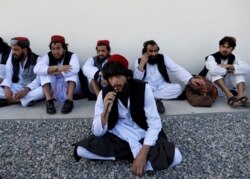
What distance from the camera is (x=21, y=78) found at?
5035mm

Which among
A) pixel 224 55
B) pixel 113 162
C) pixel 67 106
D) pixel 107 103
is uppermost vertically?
pixel 224 55

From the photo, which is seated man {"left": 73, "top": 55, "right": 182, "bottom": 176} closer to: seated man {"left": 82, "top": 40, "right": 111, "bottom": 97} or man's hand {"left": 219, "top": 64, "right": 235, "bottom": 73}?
seated man {"left": 82, "top": 40, "right": 111, "bottom": 97}

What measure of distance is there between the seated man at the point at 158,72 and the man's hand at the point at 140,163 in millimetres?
1838

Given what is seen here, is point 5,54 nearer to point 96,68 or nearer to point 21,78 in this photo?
point 21,78

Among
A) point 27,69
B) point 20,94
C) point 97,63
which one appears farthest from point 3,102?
point 97,63

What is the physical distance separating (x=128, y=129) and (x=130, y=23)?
2.56m

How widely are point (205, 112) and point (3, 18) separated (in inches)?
138

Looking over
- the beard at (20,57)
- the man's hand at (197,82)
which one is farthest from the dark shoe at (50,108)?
the man's hand at (197,82)

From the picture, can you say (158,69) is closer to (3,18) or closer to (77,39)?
(77,39)

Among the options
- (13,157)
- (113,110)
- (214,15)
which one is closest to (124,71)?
(113,110)

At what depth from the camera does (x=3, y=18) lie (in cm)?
545

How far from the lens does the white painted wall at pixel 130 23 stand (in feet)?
17.8

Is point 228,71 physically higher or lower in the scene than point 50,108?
higher

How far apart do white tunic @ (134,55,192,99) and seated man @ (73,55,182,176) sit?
1636 millimetres
